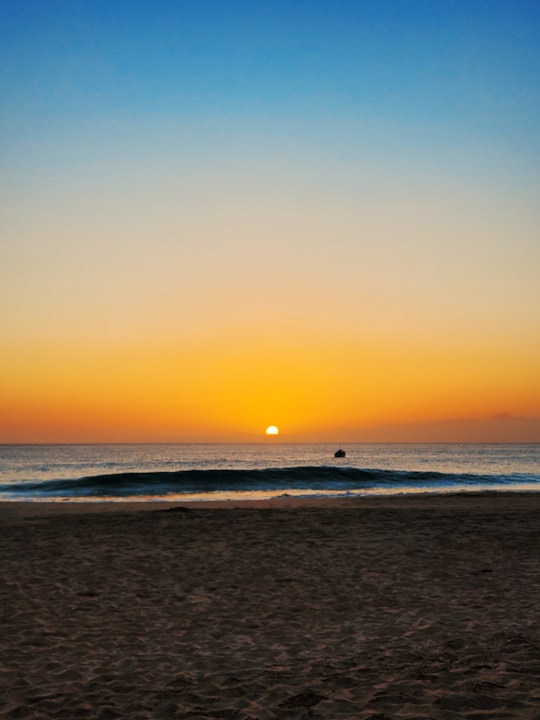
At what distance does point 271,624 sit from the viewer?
27.8 feet

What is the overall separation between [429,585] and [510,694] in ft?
16.0

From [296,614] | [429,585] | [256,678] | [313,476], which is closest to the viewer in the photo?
[256,678]

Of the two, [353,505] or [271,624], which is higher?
[271,624]

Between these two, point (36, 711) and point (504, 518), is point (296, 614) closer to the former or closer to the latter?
point (36, 711)

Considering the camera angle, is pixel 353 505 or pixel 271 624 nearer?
pixel 271 624

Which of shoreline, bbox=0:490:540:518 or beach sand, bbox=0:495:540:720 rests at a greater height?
beach sand, bbox=0:495:540:720

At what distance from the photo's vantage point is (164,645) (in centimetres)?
764

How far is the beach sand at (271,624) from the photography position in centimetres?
588

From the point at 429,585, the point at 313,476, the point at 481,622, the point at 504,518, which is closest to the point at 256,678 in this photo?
the point at 481,622

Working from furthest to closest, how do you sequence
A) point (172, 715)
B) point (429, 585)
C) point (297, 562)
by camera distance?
point (297, 562) < point (429, 585) < point (172, 715)

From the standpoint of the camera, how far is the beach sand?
588 centimetres

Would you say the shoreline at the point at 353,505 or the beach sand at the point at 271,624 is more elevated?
the beach sand at the point at 271,624

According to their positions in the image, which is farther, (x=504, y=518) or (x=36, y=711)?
(x=504, y=518)

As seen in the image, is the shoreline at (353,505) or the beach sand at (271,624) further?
the shoreline at (353,505)
